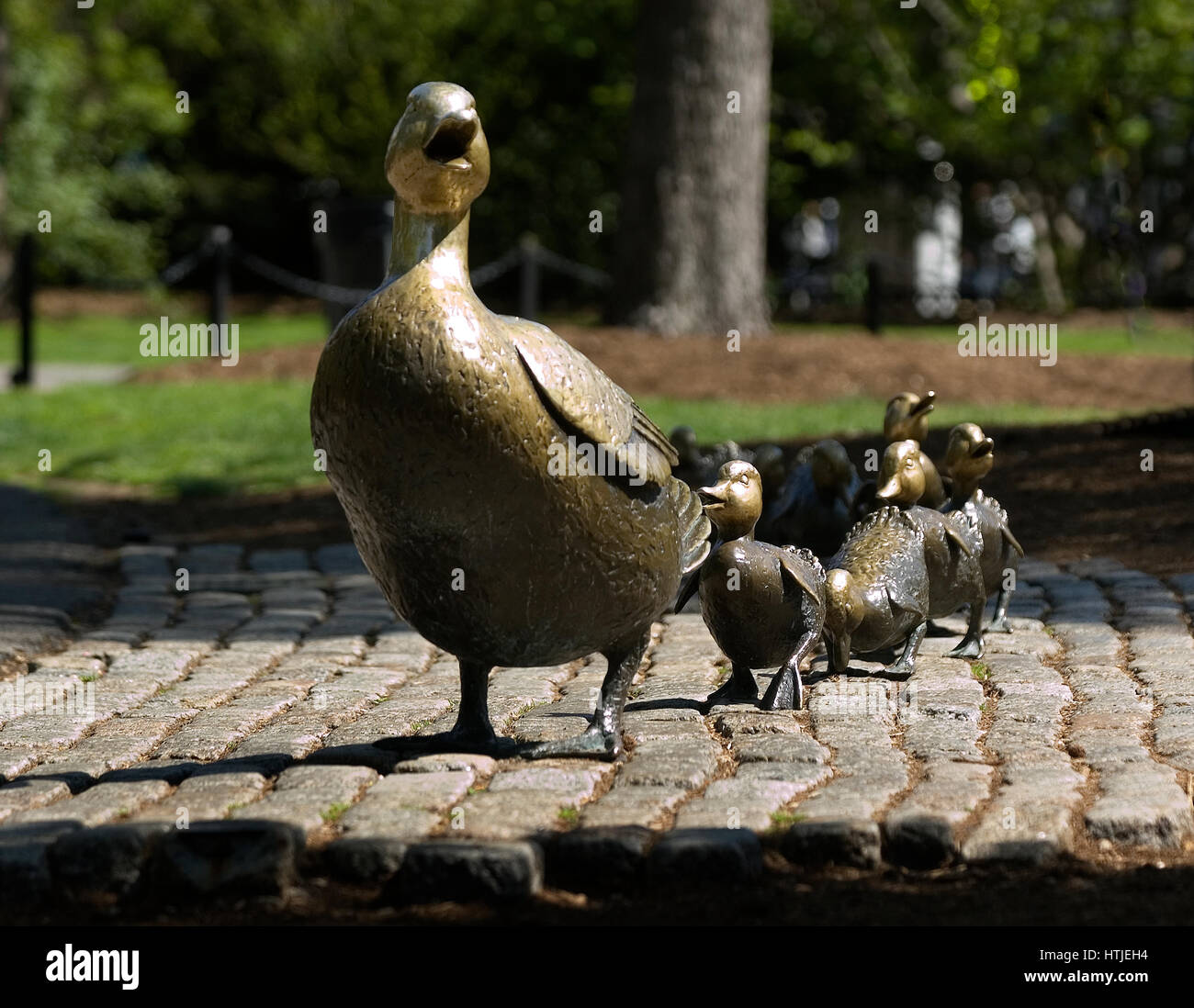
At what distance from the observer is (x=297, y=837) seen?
4.27m

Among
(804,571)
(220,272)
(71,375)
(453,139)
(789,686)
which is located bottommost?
(789,686)

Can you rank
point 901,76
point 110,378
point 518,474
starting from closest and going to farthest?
1. point 518,474
2. point 110,378
3. point 901,76

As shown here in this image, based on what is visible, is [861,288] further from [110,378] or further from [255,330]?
[110,378]

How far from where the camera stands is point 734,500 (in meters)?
5.43

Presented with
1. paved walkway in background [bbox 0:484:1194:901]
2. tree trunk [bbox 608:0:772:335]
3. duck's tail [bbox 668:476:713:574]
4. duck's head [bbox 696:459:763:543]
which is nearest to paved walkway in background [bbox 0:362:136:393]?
tree trunk [bbox 608:0:772:335]

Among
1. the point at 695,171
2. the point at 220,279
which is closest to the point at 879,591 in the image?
the point at 695,171

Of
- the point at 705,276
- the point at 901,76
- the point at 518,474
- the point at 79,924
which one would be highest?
the point at 901,76

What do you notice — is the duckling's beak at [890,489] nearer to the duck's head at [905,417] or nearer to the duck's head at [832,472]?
the duck's head at [905,417]

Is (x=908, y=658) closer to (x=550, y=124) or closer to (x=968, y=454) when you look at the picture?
(x=968, y=454)

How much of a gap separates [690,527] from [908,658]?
1.39 m

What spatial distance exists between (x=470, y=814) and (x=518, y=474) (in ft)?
2.91

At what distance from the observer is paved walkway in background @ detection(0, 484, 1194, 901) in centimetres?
422

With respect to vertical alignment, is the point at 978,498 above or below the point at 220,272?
below

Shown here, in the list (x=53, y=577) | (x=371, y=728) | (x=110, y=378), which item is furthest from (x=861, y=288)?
(x=371, y=728)
